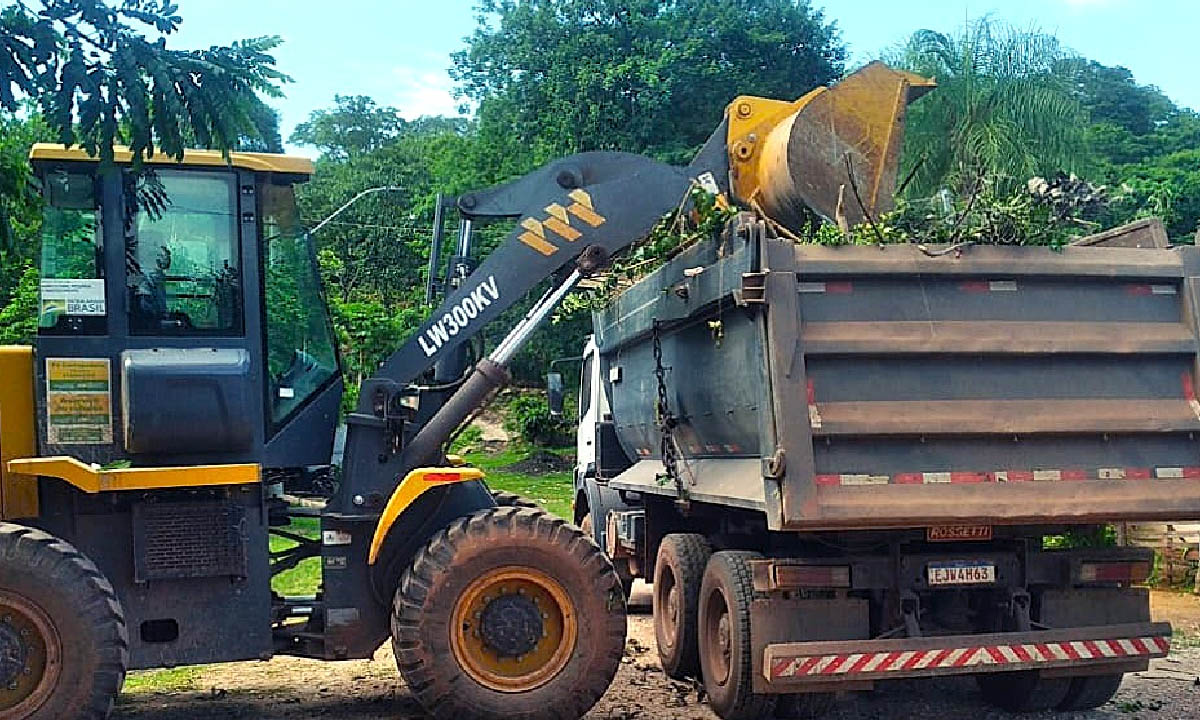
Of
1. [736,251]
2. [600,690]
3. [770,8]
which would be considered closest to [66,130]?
[736,251]

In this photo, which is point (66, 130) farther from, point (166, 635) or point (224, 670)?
point (224, 670)

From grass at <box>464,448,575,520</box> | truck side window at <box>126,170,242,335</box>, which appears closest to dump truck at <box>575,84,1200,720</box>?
truck side window at <box>126,170,242,335</box>

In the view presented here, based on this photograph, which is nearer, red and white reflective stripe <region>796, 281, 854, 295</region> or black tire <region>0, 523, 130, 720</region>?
black tire <region>0, 523, 130, 720</region>

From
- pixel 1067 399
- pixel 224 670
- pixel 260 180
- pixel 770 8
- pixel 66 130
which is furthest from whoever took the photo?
pixel 770 8

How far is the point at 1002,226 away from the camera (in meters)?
6.43

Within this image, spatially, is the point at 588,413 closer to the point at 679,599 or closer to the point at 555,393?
the point at 555,393

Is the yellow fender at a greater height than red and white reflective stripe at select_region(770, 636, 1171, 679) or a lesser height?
greater

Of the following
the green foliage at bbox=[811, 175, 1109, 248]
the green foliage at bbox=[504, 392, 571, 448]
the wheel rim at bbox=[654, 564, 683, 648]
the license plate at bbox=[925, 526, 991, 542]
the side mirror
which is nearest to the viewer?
the license plate at bbox=[925, 526, 991, 542]

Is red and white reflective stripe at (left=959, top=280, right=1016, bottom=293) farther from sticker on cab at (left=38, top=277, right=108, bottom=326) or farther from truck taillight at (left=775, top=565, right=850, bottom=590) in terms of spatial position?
sticker on cab at (left=38, top=277, right=108, bottom=326)

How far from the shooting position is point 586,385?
1216 centimetres

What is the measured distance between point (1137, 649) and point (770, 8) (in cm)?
2413

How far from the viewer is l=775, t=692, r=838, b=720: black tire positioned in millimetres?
6758

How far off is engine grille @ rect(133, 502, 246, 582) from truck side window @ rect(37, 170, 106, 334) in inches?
40.5

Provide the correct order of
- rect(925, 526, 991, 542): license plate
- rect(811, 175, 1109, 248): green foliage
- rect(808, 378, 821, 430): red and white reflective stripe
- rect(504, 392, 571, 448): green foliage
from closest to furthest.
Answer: rect(808, 378, 821, 430): red and white reflective stripe
rect(925, 526, 991, 542): license plate
rect(811, 175, 1109, 248): green foliage
rect(504, 392, 571, 448): green foliage
